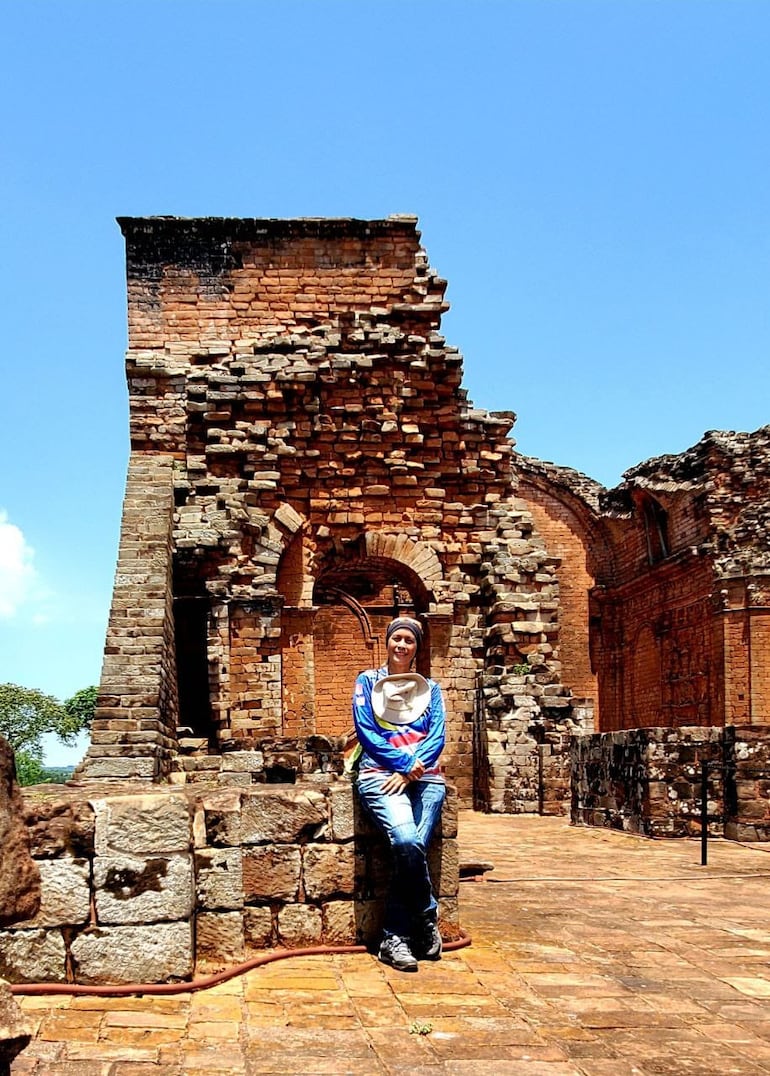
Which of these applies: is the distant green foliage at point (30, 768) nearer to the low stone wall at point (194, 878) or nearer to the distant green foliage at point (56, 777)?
the distant green foliage at point (56, 777)

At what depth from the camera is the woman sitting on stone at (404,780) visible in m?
5.25

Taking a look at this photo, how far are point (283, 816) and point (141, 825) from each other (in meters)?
0.86

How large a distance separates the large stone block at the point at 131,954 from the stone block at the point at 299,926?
2.41 feet

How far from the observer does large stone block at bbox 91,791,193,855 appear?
15.3ft

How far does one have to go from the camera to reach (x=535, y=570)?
54.6 feet

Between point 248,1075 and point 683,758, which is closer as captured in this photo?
point 248,1075

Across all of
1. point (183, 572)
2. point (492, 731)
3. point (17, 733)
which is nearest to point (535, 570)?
point (492, 731)

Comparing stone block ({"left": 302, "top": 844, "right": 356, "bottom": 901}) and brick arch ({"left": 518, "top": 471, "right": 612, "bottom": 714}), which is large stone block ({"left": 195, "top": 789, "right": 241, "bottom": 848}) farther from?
brick arch ({"left": 518, "top": 471, "right": 612, "bottom": 714})

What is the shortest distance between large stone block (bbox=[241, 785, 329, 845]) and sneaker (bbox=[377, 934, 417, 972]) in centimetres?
59

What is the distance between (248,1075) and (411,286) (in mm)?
15873

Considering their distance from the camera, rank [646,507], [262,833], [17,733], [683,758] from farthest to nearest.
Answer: [17,733], [646,507], [683,758], [262,833]

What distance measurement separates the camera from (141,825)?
472 cm

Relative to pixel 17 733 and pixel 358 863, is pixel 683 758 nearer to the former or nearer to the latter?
pixel 358 863

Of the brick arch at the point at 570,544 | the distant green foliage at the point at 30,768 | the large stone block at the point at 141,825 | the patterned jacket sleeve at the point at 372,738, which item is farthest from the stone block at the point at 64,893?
the distant green foliage at the point at 30,768
